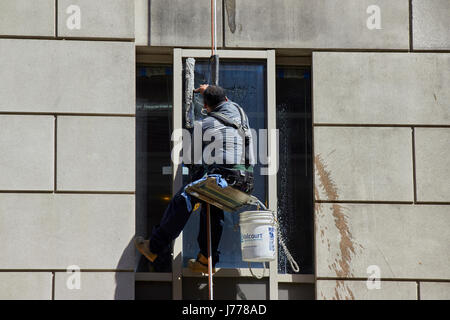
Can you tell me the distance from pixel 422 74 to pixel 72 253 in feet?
15.1

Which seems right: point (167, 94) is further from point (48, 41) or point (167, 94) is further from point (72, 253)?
point (72, 253)

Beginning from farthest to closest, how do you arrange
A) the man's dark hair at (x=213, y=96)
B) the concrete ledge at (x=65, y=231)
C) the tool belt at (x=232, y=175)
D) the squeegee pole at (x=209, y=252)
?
1. the concrete ledge at (x=65, y=231)
2. the man's dark hair at (x=213, y=96)
3. the squeegee pole at (x=209, y=252)
4. the tool belt at (x=232, y=175)

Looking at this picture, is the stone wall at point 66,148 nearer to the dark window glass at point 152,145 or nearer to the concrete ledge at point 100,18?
the concrete ledge at point 100,18

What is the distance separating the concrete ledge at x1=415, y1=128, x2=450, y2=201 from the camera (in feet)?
33.8

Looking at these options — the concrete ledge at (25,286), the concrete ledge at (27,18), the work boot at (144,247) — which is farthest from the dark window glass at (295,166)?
the concrete ledge at (27,18)

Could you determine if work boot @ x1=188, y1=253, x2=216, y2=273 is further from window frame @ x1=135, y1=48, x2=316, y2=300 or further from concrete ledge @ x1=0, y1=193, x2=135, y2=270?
concrete ledge @ x1=0, y1=193, x2=135, y2=270

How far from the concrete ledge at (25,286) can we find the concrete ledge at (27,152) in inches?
38.7

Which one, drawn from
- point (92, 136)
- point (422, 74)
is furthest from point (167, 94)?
point (422, 74)

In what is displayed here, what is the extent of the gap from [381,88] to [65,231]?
4068 mm

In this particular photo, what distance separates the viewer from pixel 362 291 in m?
10.1

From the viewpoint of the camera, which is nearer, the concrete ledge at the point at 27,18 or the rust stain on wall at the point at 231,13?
the concrete ledge at the point at 27,18

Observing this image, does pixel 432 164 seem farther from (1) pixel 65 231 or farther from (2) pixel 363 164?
(1) pixel 65 231

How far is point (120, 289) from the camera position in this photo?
9.95m

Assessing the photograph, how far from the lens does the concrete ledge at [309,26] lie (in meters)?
10.6
